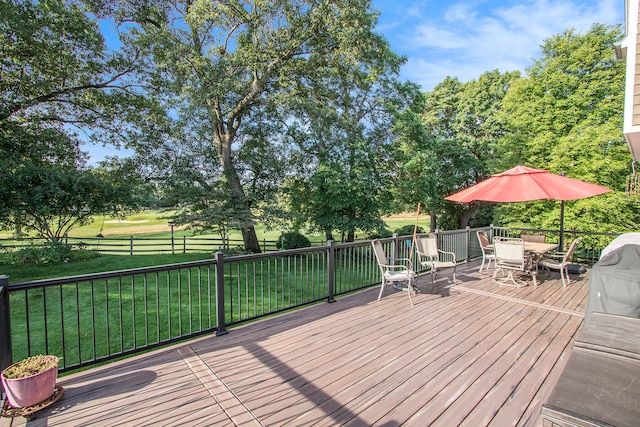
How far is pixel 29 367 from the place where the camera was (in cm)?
216

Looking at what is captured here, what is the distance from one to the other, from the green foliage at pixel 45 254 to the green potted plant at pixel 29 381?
8114 millimetres

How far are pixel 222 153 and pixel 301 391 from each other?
10600 millimetres

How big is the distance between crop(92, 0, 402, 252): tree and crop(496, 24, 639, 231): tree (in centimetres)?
813

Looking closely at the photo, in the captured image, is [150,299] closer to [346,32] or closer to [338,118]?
[338,118]

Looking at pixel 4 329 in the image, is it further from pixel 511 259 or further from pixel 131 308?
pixel 511 259

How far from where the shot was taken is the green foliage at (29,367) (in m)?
2.08

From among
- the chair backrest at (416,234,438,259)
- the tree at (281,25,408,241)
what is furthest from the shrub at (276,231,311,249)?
the chair backrest at (416,234,438,259)

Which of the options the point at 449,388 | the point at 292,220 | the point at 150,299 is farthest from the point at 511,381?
the point at 292,220

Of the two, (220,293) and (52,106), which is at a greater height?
(52,106)

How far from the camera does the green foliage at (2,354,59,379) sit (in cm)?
208

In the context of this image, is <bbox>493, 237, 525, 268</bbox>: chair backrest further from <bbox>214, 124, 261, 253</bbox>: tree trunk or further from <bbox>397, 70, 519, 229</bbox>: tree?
<bbox>214, 124, 261, 253</bbox>: tree trunk

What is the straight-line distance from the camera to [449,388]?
2.37 metres

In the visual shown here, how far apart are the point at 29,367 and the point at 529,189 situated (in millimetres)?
6573

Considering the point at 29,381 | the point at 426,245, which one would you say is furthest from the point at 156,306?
the point at 426,245
